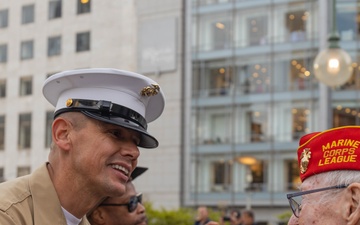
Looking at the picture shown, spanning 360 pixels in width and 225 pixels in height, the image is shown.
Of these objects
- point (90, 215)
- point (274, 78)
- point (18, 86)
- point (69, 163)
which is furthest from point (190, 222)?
point (18, 86)

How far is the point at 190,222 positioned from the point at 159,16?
1859 centimetres

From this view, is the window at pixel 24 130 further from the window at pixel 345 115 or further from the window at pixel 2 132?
the window at pixel 345 115

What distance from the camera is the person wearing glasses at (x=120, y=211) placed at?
→ 168 inches

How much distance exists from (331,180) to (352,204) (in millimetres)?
107

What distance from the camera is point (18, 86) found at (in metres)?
39.8

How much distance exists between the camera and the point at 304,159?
2.78 meters

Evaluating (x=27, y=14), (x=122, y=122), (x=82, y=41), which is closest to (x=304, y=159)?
(x=122, y=122)

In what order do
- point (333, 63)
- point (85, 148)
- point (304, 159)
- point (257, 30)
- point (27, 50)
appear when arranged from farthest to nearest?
point (27, 50) < point (257, 30) < point (333, 63) < point (85, 148) < point (304, 159)

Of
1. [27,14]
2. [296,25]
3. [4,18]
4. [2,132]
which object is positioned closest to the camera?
[296,25]

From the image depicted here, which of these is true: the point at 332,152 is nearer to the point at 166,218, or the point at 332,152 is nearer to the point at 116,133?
the point at 116,133

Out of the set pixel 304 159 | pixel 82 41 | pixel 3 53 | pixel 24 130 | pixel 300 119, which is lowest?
pixel 24 130

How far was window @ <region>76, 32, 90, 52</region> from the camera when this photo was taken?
120ft

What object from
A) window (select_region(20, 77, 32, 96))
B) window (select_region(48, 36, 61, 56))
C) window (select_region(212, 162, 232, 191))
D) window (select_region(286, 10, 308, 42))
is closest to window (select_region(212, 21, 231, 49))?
window (select_region(286, 10, 308, 42))

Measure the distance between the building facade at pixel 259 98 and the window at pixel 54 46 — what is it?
6885mm
